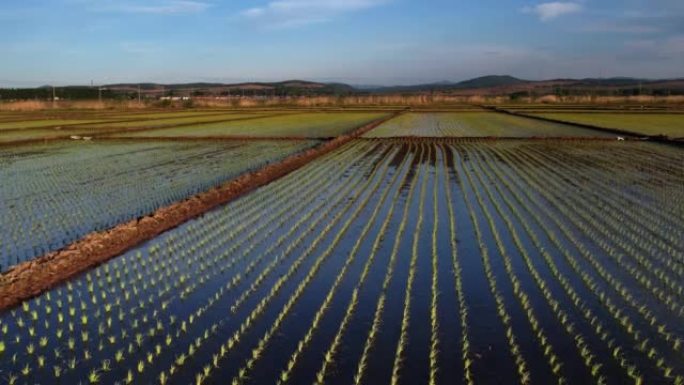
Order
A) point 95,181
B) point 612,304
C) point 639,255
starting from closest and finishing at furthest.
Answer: point 612,304 → point 639,255 → point 95,181

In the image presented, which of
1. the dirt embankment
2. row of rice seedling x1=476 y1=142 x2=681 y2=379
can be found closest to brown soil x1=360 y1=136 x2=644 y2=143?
the dirt embankment

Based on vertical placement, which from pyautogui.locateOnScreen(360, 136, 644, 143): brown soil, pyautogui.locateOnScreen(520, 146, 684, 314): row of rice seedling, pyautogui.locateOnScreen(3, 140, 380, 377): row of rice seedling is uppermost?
pyautogui.locateOnScreen(360, 136, 644, 143): brown soil

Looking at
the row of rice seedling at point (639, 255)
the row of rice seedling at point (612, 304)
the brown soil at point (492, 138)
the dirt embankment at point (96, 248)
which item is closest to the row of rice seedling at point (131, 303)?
the dirt embankment at point (96, 248)

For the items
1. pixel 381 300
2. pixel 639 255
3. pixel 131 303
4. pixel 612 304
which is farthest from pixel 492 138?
pixel 131 303

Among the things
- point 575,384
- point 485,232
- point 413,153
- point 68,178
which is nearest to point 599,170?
point 413,153

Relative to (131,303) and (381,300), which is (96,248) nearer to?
(131,303)

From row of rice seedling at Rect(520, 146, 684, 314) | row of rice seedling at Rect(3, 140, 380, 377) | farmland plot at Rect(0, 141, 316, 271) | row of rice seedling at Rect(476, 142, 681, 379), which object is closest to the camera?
row of rice seedling at Rect(476, 142, 681, 379)

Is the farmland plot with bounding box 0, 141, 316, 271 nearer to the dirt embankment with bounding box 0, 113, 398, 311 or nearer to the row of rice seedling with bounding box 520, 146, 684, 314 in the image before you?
the dirt embankment with bounding box 0, 113, 398, 311
